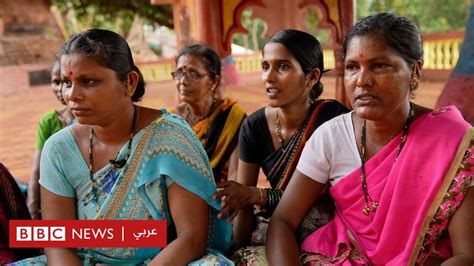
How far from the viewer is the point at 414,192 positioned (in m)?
1.67

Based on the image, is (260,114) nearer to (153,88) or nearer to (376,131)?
(376,131)

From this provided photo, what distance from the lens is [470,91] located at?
2.86 meters

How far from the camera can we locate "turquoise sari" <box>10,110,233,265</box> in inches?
73.8

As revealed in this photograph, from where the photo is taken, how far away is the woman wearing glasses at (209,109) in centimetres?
303

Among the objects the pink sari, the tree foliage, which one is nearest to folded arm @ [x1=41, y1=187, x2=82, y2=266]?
the pink sari

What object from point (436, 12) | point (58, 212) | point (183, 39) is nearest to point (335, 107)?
point (58, 212)

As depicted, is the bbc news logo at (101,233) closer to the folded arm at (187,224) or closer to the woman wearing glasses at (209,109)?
the folded arm at (187,224)

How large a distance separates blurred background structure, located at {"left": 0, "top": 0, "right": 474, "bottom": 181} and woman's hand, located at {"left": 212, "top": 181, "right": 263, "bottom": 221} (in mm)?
1446

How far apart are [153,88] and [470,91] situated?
463 inches

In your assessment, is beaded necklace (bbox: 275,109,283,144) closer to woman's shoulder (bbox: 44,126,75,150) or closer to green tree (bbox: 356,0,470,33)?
woman's shoulder (bbox: 44,126,75,150)

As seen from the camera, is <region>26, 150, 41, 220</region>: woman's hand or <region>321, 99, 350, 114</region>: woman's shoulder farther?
<region>26, 150, 41, 220</region>: woman's hand

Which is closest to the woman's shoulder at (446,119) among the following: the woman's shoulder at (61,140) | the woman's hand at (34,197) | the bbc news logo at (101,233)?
the bbc news logo at (101,233)

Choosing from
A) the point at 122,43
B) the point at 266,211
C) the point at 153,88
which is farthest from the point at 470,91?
the point at 153,88

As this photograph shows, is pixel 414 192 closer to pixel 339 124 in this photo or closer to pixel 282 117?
pixel 339 124
